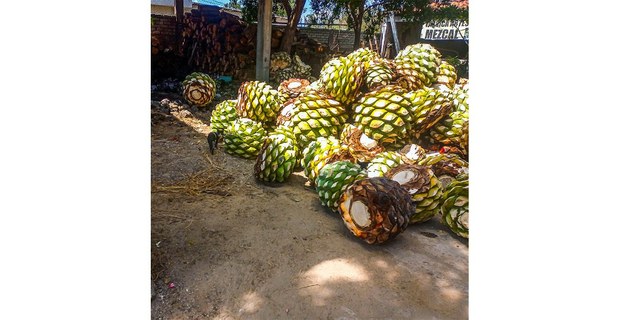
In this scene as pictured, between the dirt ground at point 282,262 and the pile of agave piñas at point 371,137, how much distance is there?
0.47 ft

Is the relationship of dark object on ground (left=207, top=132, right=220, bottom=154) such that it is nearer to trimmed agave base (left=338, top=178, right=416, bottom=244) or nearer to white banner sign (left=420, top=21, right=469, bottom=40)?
trimmed agave base (left=338, top=178, right=416, bottom=244)

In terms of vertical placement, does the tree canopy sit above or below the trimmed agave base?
above

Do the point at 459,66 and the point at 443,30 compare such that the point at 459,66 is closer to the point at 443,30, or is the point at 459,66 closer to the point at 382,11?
the point at 443,30

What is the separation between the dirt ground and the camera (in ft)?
4.70

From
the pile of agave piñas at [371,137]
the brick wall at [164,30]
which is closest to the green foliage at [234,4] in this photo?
the brick wall at [164,30]

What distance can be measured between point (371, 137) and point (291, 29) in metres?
5.13

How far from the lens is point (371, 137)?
112 inches

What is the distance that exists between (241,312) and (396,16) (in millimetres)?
8232

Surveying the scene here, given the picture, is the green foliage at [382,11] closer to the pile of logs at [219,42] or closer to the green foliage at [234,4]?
the pile of logs at [219,42]

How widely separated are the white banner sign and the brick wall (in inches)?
198

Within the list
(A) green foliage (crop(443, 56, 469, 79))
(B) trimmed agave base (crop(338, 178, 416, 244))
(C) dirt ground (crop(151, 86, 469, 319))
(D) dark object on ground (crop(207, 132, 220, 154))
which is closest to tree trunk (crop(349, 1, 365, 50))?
(A) green foliage (crop(443, 56, 469, 79))

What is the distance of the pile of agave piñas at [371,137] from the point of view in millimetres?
1984
